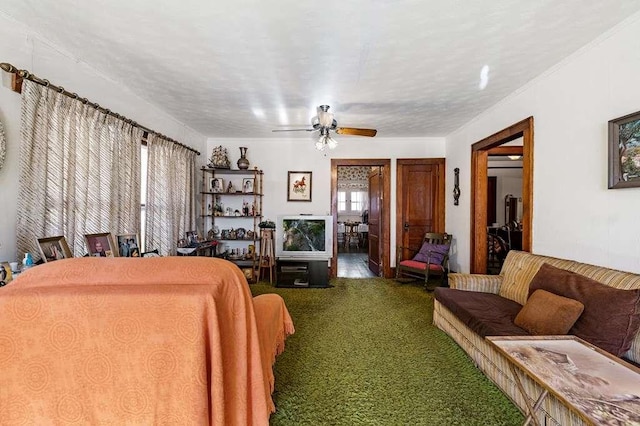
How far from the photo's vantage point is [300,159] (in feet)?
17.0

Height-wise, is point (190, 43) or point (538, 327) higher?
point (190, 43)

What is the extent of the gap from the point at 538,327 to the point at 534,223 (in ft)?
4.50

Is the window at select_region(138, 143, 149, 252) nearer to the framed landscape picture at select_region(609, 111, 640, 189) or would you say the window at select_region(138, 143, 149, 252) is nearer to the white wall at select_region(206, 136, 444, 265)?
the white wall at select_region(206, 136, 444, 265)

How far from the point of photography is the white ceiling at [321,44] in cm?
179

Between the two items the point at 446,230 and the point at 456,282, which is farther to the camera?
the point at 446,230

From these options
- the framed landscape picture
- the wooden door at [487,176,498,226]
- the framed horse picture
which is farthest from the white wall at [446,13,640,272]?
the wooden door at [487,176,498,226]

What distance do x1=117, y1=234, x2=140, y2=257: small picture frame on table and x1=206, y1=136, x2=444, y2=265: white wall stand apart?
8.38 feet

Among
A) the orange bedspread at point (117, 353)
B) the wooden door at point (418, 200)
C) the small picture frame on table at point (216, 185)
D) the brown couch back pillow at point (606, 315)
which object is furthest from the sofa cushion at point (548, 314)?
the small picture frame on table at point (216, 185)

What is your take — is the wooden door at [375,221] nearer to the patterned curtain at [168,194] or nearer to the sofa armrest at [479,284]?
the sofa armrest at [479,284]

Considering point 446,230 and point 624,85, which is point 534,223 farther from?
point 446,230

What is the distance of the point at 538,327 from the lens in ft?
5.98

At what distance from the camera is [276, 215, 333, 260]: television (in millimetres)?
4617

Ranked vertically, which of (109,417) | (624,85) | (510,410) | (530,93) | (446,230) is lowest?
(510,410)

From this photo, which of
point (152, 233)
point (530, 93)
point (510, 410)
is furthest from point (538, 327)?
point (152, 233)
